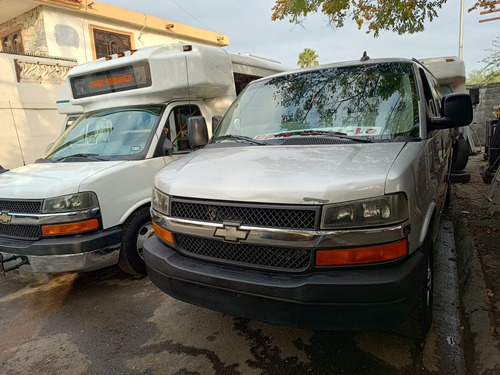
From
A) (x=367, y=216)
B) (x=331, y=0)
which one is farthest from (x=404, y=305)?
(x=331, y=0)

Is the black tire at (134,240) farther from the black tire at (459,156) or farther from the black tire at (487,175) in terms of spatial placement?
the black tire at (487,175)

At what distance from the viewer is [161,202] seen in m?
2.73

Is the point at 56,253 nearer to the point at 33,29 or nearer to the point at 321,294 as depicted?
the point at 321,294

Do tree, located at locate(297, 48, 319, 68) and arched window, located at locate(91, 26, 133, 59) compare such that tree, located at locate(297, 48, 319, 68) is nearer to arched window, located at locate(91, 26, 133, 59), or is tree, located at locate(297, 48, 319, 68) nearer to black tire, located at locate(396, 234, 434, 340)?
arched window, located at locate(91, 26, 133, 59)

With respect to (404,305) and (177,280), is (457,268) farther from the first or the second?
(177,280)

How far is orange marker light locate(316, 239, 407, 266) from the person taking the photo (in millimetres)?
2031

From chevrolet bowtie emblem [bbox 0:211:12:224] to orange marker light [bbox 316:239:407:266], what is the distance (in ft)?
10.8

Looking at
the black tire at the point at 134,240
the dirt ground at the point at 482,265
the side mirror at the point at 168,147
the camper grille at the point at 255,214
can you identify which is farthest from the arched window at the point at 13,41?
the dirt ground at the point at 482,265

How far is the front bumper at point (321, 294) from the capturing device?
1972 millimetres

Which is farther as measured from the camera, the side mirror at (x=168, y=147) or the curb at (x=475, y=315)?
the side mirror at (x=168, y=147)

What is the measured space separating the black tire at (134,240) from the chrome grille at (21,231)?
0.85 meters

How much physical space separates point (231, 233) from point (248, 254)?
7.4 inches

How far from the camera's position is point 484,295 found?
3023 millimetres

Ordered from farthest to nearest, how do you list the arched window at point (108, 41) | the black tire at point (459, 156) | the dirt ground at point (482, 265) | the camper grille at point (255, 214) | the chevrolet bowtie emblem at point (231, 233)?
1. the arched window at point (108, 41)
2. the black tire at point (459, 156)
3. the dirt ground at point (482, 265)
4. the chevrolet bowtie emblem at point (231, 233)
5. the camper grille at point (255, 214)
